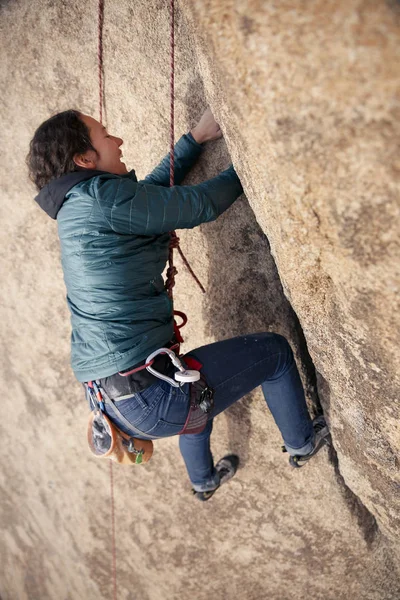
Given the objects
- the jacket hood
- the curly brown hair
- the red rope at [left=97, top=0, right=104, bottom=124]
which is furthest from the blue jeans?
the red rope at [left=97, top=0, right=104, bottom=124]

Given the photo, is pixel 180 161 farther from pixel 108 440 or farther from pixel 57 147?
pixel 108 440

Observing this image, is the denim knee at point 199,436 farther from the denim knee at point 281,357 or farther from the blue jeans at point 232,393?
the denim knee at point 281,357

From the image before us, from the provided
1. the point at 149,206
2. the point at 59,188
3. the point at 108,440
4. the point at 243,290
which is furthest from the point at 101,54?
the point at 108,440

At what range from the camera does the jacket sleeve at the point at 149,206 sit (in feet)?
6.10

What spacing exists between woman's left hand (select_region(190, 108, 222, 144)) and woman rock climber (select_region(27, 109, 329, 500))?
0.33 meters

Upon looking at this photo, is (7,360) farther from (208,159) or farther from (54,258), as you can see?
(208,159)

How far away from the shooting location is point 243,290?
2688 millimetres

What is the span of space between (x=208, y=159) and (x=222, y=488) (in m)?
2.03

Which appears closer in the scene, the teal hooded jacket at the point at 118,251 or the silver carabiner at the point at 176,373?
the teal hooded jacket at the point at 118,251

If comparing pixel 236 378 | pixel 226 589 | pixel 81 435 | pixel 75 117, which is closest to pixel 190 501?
Result: pixel 226 589

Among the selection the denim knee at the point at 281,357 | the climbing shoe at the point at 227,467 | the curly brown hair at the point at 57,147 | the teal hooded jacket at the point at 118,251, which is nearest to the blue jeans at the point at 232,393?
the denim knee at the point at 281,357

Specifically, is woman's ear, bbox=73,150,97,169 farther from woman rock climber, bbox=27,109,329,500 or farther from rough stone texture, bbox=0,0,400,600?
rough stone texture, bbox=0,0,400,600

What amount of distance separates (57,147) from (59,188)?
15cm

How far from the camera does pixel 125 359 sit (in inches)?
79.4
